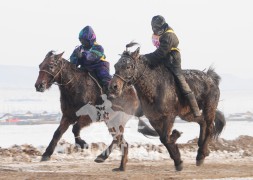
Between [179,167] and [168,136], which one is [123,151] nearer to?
[179,167]

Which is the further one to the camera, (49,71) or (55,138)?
(49,71)

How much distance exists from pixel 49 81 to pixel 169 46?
9.03 feet

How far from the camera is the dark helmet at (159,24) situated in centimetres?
1176

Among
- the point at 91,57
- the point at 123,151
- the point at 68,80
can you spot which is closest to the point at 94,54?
the point at 91,57

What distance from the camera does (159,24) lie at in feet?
38.6

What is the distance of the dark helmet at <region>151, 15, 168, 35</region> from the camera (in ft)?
38.6

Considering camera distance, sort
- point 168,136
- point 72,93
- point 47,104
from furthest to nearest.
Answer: point 47,104
point 72,93
point 168,136

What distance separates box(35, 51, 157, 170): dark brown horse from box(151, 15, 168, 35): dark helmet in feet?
6.97

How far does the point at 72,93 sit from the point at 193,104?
271 centimetres

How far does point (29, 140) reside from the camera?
766 inches

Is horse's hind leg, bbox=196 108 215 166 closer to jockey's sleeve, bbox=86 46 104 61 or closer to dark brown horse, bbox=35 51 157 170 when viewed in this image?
dark brown horse, bbox=35 51 157 170

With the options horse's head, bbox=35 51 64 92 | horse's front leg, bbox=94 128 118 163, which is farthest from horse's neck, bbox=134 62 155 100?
horse's head, bbox=35 51 64 92

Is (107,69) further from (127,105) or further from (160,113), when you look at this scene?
(160,113)

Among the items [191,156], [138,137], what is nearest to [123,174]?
[191,156]
